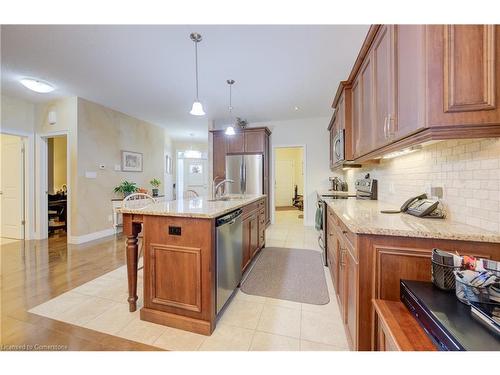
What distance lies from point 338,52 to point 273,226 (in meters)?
3.81

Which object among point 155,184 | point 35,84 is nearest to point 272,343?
point 35,84

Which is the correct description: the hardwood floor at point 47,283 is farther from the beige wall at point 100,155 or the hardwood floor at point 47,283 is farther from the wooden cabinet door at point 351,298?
the wooden cabinet door at point 351,298

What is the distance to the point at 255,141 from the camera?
4.82 meters

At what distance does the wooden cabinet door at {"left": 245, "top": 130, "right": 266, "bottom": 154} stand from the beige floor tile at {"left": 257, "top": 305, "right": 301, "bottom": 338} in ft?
11.6

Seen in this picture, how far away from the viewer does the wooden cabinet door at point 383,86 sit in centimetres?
135

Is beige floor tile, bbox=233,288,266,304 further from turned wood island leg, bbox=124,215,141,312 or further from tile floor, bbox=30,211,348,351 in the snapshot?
turned wood island leg, bbox=124,215,141,312

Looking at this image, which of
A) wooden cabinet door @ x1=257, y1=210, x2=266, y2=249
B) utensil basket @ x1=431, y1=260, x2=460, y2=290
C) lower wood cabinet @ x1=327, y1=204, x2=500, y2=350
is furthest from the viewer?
wooden cabinet door @ x1=257, y1=210, x2=266, y2=249

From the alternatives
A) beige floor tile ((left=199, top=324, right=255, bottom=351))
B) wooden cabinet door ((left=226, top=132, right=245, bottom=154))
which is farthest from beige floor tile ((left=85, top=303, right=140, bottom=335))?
wooden cabinet door ((left=226, top=132, right=245, bottom=154))

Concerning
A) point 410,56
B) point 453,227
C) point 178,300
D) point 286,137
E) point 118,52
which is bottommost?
point 178,300

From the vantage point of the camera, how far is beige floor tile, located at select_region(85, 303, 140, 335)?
1588mm

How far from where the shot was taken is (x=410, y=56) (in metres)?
1.15
